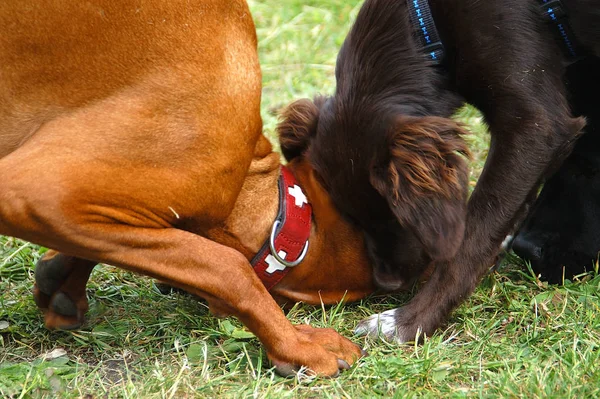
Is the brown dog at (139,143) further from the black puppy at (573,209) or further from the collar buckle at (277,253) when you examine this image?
the black puppy at (573,209)

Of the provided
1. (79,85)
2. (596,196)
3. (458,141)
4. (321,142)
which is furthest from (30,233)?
(596,196)

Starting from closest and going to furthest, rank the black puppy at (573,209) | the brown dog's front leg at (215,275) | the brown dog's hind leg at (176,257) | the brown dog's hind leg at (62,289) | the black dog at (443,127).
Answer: the brown dog's hind leg at (176,257)
the brown dog's front leg at (215,275)
the black dog at (443,127)
the brown dog's hind leg at (62,289)
the black puppy at (573,209)

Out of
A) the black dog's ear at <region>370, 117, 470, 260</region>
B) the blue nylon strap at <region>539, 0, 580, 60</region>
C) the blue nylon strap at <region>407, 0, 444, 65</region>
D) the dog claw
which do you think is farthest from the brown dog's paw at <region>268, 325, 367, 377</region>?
the blue nylon strap at <region>539, 0, 580, 60</region>

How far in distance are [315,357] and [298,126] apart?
1.15m

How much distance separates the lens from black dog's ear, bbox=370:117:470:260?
128 inches

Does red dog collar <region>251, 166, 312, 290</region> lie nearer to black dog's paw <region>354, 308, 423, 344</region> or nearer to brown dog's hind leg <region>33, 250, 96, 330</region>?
black dog's paw <region>354, 308, 423, 344</region>

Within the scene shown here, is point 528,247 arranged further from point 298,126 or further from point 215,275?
point 215,275

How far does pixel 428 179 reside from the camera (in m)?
3.27

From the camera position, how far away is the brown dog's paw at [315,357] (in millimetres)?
3096

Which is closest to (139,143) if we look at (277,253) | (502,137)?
(277,253)

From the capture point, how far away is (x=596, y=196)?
156 inches

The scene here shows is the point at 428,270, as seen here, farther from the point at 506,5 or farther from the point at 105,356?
the point at 105,356

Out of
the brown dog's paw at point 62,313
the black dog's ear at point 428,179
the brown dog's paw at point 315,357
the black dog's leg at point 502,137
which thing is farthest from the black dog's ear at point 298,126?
the brown dog's paw at point 62,313

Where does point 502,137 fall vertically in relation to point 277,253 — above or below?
above
